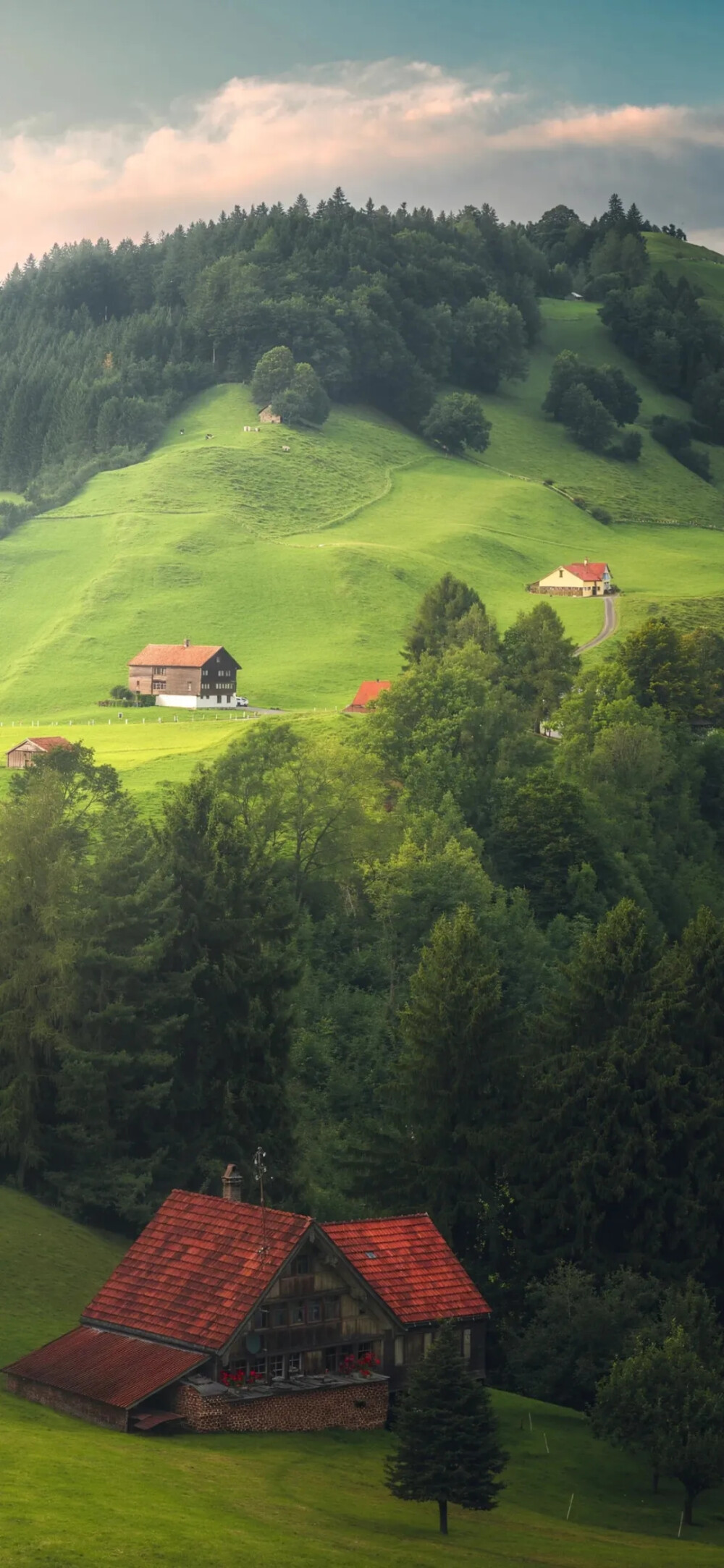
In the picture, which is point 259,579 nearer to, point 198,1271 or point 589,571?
point 589,571

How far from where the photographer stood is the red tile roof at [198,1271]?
49.0 metres

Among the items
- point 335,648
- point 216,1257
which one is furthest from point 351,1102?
point 335,648

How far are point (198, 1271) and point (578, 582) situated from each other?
135117 mm

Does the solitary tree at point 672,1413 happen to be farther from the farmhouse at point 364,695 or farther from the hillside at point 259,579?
Result: the hillside at point 259,579

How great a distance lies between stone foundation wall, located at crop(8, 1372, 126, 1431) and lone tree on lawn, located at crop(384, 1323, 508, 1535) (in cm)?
732

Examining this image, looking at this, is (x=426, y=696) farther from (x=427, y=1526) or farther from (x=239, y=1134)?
(x=427, y=1526)

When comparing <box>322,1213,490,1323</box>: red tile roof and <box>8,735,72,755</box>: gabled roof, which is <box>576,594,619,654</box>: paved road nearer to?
<box>8,735,72,755</box>: gabled roof

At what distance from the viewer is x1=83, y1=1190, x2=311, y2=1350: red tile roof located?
49031 millimetres

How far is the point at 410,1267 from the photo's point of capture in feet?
177

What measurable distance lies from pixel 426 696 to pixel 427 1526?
70.8 meters

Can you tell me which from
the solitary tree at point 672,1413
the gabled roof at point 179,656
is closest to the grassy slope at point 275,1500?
the solitary tree at point 672,1413

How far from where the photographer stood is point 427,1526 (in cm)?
4306

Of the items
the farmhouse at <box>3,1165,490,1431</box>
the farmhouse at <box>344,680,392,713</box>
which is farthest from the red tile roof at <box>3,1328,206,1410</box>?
the farmhouse at <box>344,680,392,713</box>

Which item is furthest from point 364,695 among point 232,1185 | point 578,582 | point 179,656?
point 232,1185
